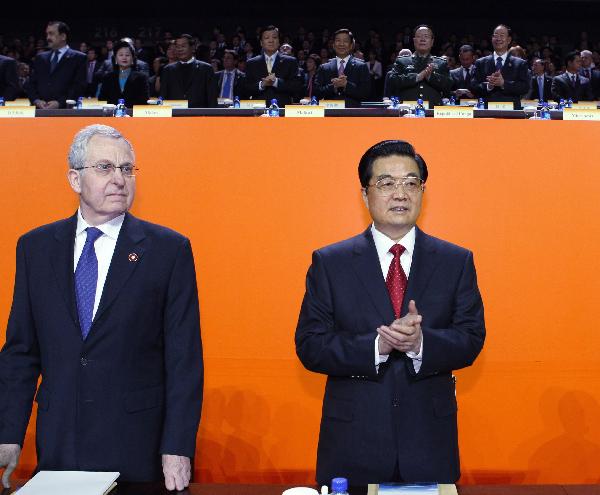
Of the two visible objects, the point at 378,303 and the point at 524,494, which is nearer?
the point at 524,494

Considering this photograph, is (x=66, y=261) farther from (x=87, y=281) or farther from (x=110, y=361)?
(x=110, y=361)

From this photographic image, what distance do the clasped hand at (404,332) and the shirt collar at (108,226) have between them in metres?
0.71

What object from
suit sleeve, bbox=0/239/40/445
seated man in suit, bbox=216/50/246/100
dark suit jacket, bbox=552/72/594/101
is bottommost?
Result: suit sleeve, bbox=0/239/40/445

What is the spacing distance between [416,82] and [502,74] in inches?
34.9

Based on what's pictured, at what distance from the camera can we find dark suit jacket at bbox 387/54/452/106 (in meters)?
5.35

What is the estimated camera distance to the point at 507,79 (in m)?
5.84

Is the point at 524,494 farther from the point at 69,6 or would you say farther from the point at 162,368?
the point at 69,6

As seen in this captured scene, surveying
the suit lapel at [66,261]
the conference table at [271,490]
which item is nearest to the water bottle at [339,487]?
the conference table at [271,490]

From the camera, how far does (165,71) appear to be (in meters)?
5.95

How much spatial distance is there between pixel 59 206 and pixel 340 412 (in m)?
1.73

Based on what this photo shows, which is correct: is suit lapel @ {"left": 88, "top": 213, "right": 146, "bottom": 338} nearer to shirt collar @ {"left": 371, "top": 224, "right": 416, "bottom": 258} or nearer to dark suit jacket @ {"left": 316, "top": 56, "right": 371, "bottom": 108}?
shirt collar @ {"left": 371, "top": 224, "right": 416, "bottom": 258}

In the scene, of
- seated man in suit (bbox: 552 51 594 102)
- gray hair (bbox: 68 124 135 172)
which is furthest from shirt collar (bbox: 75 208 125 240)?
seated man in suit (bbox: 552 51 594 102)

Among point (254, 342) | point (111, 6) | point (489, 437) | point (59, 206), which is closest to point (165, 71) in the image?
point (59, 206)

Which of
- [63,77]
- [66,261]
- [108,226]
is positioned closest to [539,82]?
[63,77]
